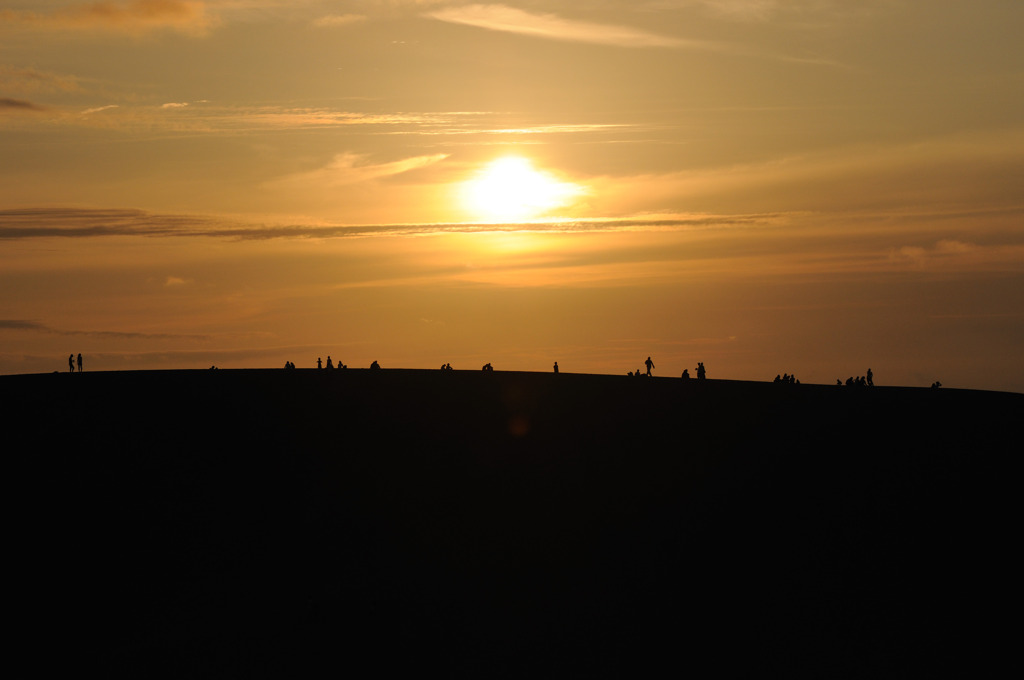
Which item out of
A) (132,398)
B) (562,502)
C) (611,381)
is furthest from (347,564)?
(611,381)

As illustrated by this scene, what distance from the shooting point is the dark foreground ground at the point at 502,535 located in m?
27.5

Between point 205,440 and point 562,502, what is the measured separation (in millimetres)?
13431

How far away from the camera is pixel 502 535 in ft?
109

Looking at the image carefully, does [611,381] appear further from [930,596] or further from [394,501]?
[930,596]

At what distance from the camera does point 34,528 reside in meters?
32.9

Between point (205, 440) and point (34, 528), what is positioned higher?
point (205, 440)

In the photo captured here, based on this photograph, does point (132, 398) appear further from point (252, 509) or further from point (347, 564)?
point (347, 564)

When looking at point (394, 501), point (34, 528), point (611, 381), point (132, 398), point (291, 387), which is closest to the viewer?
point (34, 528)

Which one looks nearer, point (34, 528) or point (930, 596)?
point (930, 596)

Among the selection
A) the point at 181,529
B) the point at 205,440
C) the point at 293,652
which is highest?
the point at 205,440

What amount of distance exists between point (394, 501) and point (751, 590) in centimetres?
1148

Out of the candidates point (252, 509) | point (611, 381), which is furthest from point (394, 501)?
point (611, 381)

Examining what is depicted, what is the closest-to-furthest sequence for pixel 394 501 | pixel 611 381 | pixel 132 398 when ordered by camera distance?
1. pixel 394 501
2. pixel 132 398
3. pixel 611 381

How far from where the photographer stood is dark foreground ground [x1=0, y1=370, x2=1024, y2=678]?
27.5 metres
